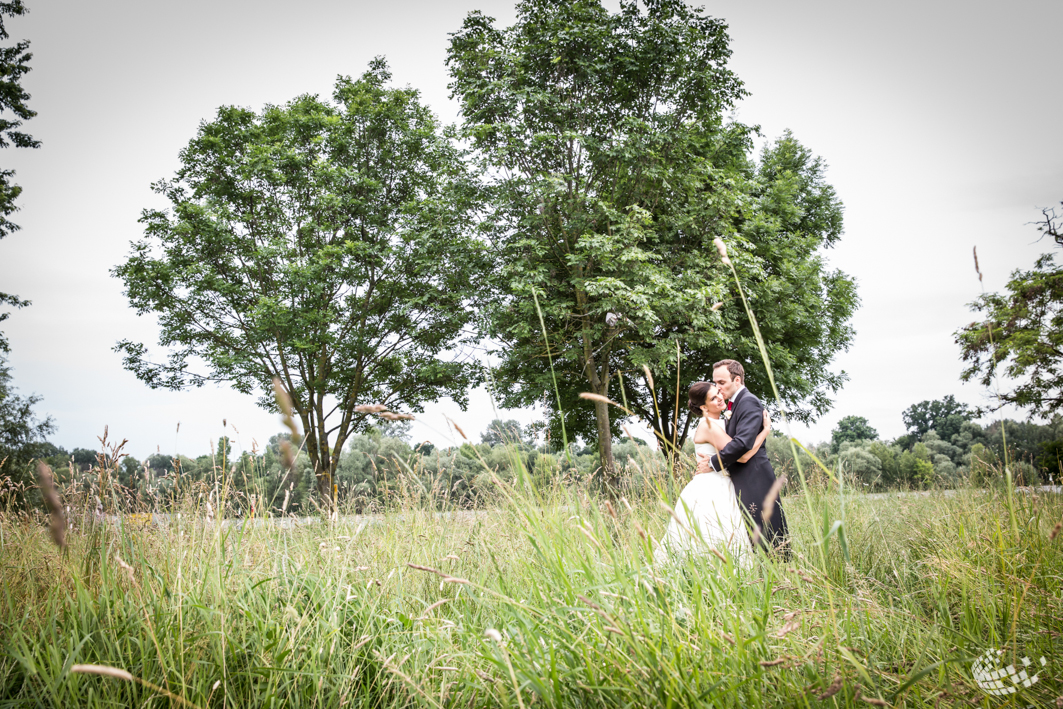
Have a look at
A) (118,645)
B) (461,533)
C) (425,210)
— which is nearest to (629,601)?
(118,645)

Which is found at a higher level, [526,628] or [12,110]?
[12,110]

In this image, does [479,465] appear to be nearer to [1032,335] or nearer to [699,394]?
[699,394]

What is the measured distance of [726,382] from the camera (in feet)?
16.1

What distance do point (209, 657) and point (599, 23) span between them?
56.1ft

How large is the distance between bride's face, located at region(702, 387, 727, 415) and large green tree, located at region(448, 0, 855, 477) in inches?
314

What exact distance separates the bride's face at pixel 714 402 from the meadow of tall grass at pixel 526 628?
185 cm

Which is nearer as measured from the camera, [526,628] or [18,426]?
[526,628]

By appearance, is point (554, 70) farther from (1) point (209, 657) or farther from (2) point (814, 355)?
(1) point (209, 657)

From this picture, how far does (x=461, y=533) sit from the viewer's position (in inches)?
202

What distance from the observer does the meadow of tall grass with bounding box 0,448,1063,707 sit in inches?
61.5

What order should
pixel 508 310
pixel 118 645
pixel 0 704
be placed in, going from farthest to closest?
pixel 508 310 → pixel 118 645 → pixel 0 704
